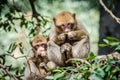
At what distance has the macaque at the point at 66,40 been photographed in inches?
316

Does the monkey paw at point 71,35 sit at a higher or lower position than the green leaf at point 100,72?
higher

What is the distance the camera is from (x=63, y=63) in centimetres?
827

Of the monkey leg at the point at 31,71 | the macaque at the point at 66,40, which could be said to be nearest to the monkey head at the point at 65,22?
the macaque at the point at 66,40

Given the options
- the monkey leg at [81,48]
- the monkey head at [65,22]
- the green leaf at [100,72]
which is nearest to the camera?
the green leaf at [100,72]

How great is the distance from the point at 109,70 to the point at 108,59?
18 cm

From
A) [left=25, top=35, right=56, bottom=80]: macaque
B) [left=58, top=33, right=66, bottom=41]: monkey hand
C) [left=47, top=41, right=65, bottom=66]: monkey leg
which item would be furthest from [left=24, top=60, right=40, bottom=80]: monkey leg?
[left=58, top=33, right=66, bottom=41]: monkey hand

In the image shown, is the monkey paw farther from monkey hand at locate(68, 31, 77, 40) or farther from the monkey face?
the monkey face

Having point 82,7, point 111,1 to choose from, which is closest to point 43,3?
point 82,7

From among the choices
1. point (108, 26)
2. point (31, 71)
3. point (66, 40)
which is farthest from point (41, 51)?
point (108, 26)

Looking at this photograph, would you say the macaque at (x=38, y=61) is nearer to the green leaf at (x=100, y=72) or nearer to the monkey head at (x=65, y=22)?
the monkey head at (x=65, y=22)

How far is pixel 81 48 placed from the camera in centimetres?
830

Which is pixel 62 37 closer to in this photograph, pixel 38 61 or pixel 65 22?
pixel 65 22

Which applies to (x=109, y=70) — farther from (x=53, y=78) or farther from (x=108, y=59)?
(x=53, y=78)

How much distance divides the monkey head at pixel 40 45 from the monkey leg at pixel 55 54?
157mm
